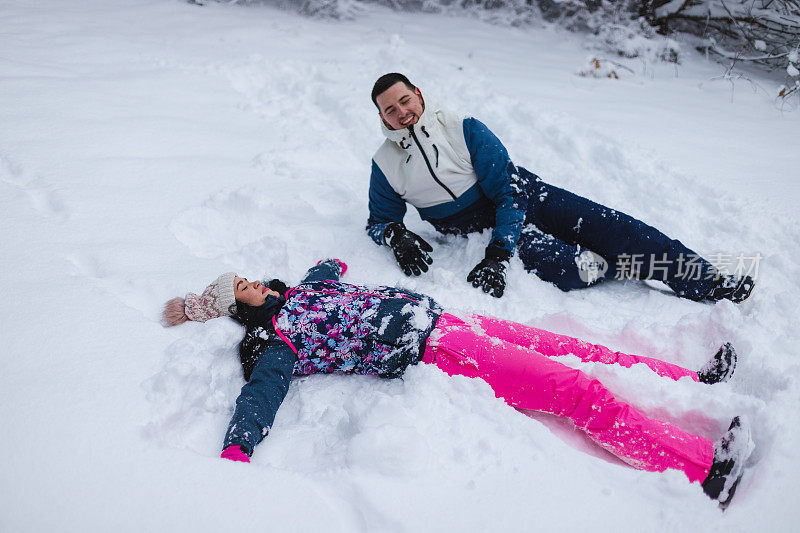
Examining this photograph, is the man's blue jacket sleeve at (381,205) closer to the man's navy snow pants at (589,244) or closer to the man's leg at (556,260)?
the man's navy snow pants at (589,244)

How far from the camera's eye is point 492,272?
252 cm

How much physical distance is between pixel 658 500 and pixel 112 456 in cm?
166

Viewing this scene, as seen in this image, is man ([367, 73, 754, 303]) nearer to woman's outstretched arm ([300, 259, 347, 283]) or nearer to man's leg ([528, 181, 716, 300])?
man's leg ([528, 181, 716, 300])

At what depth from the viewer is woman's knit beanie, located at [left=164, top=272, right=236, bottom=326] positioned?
209 cm

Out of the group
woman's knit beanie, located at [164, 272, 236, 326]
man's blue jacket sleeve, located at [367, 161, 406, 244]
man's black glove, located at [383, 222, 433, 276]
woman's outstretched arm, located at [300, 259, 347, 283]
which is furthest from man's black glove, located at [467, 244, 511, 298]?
woman's knit beanie, located at [164, 272, 236, 326]

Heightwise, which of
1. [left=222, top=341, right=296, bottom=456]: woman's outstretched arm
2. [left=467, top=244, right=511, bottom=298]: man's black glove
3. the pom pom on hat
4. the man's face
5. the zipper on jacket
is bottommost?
[left=222, top=341, right=296, bottom=456]: woman's outstretched arm

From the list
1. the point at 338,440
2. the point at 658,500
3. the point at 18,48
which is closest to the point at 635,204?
the point at 658,500

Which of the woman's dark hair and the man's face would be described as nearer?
the woman's dark hair

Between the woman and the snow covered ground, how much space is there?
102 mm

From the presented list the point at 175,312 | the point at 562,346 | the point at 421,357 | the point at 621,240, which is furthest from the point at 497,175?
the point at 175,312

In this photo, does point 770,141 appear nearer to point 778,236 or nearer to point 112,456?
point 778,236

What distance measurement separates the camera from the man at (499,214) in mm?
2484

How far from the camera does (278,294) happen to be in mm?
2197

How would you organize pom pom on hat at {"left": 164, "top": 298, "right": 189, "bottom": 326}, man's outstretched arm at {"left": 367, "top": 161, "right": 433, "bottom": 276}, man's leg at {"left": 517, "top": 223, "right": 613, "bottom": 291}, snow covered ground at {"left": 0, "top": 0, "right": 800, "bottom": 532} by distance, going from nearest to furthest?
1. snow covered ground at {"left": 0, "top": 0, "right": 800, "bottom": 532}
2. pom pom on hat at {"left": 164, "top": 298, "right": 189, "bottom": 326}
3. man's leg at {"left": 517, "top": 223, "right": 613, "bottom": 291}
4. man's outstretched arm at {"left": 367, "top": 161, "right": 433, "bottom": 276}
